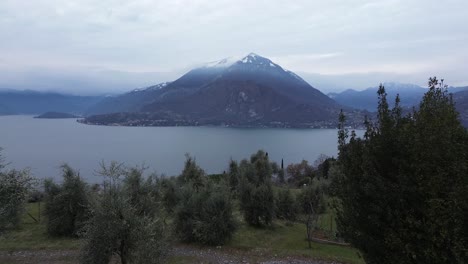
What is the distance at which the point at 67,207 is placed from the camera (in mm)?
27203

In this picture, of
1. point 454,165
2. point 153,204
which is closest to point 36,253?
point 153,204

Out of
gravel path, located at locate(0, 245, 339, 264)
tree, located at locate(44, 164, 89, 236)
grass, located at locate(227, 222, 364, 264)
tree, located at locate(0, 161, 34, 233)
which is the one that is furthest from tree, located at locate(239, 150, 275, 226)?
tree, located at locate(0, 161, 34, 233)

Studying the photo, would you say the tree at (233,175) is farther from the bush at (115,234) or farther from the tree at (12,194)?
the bush at (115,234)

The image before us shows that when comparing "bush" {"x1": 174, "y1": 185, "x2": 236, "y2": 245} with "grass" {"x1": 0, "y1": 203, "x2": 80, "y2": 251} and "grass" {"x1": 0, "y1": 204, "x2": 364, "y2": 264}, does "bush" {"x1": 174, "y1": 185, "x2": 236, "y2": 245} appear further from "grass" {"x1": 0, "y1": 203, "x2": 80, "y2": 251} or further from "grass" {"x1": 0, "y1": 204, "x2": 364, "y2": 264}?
"grass" {"x1": 0, "y1": 203, "x2": 80, "y2": 251}

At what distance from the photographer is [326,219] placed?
3891 cm

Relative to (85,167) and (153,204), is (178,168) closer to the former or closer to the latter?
(85,167)

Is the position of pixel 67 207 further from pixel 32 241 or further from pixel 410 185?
pixel 410 185

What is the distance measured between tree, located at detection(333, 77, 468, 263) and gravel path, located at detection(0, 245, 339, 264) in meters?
11.4

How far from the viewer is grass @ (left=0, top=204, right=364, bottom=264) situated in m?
22.3

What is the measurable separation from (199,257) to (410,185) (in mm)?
15880

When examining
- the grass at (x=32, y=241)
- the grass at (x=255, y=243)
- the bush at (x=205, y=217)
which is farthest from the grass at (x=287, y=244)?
the grass at (x=32, y=241)

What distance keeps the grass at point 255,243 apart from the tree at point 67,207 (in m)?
0.93

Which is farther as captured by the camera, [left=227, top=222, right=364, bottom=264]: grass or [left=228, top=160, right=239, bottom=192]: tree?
[left=228, top=160, right=239, bottom=192]: tree

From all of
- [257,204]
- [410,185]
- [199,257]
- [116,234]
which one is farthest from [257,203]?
[410,185]
